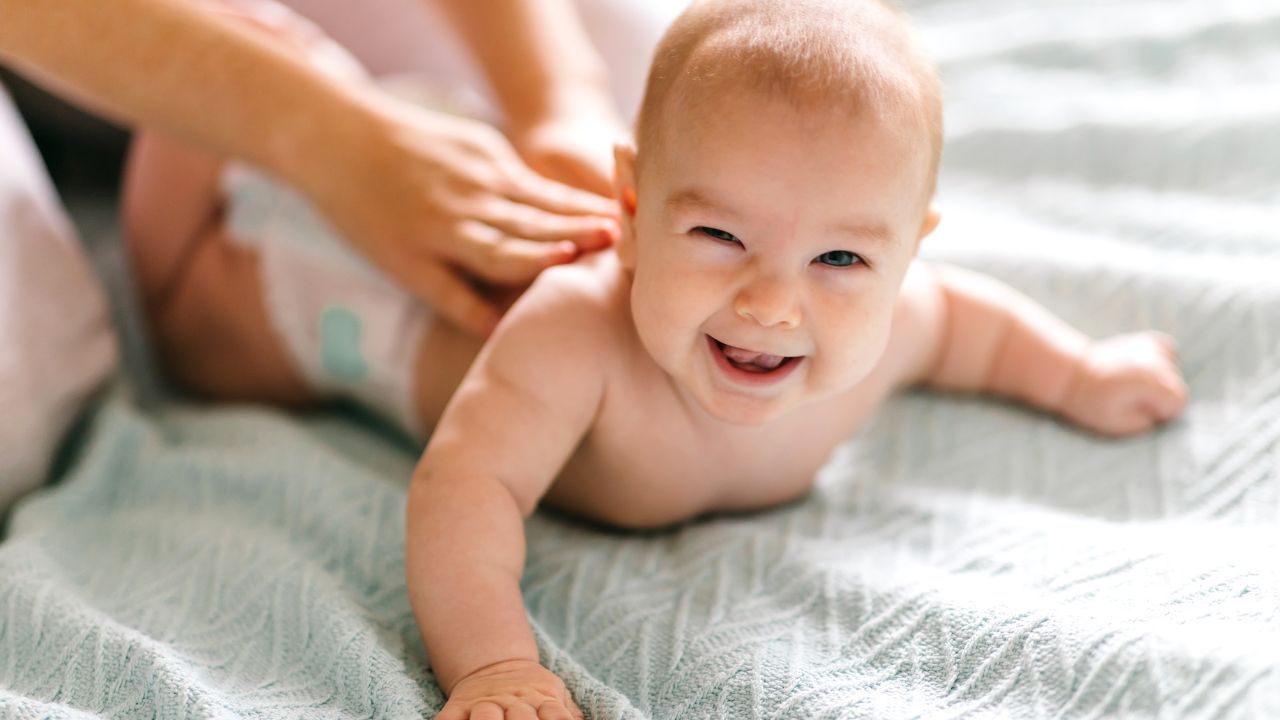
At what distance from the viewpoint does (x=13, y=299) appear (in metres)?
1.14

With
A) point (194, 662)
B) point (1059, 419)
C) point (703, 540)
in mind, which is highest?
point (1059, 419)

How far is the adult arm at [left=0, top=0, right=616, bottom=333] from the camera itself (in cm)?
108

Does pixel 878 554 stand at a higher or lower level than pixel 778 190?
lower

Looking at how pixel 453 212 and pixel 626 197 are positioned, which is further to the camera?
pixel 453 212

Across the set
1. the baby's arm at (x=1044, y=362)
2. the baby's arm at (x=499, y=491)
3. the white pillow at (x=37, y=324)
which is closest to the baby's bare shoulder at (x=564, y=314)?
the baby's arm at (x=499, y=491)

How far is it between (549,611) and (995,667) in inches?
14.8

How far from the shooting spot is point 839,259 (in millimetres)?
880

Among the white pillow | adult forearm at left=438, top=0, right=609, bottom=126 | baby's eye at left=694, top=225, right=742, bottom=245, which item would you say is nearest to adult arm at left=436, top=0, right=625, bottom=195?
adult forearm at left=438, top=0, right=609, bottom=126

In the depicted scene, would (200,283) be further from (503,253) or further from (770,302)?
(770,302)

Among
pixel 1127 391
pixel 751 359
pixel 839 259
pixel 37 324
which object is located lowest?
pixel 37 324

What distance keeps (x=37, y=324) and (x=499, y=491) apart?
0.57m

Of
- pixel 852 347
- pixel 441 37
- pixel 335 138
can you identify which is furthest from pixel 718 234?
pixel 441 37

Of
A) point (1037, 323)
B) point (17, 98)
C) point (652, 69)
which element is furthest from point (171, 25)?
point (1037, 323)

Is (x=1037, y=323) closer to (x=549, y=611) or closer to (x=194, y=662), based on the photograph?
(x=549, y=611)
